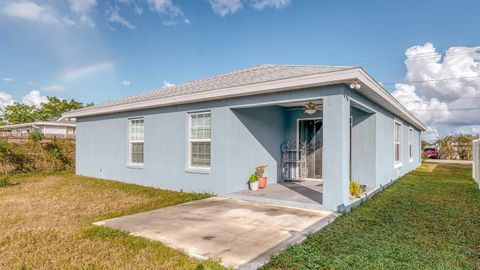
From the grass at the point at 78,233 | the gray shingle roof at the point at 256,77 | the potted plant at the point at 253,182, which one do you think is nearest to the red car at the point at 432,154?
the gray shingle roof at the point at 256,77

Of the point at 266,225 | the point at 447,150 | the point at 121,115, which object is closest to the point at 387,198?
the point at 266,225

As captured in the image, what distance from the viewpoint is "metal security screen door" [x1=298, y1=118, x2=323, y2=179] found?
996 centimetres

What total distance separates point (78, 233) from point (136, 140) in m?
6.04

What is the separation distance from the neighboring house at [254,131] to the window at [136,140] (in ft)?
0.12

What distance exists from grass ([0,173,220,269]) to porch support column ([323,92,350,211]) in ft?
11.4

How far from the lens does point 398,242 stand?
4.19 m

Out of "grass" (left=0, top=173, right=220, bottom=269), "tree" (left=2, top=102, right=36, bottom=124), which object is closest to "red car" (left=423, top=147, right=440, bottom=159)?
"grass" (left=0, top=173, right=220, bottom=269)

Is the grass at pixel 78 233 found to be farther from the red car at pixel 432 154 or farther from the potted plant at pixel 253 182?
the red car at pixel 432 154

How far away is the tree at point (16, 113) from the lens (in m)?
33.6

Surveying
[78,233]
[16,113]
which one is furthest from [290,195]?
[16,113]

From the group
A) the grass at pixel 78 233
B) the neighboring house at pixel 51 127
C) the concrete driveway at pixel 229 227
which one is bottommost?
the grass at pixel 78 233

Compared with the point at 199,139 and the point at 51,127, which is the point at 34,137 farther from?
the point at 51,127

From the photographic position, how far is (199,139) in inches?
333

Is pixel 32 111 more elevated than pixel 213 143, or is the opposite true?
pixel 32 111
